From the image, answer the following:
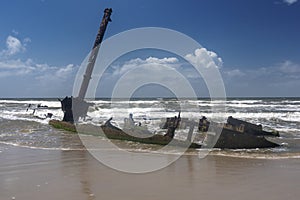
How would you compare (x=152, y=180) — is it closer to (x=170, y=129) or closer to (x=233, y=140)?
(x=170, y=129)

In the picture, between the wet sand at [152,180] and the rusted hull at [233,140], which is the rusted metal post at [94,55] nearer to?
the wet sand at [152,180]

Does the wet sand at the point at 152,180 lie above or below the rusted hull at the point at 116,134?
below

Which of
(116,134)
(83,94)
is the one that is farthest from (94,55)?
(116,134)

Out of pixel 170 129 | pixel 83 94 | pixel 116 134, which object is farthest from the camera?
pixel 83 94

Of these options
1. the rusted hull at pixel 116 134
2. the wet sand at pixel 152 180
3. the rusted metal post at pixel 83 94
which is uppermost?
the rusted metal post at pixel 83 94

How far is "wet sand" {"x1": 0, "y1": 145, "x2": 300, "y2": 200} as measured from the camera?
5.47 m

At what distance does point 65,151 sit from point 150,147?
3110 millimetres

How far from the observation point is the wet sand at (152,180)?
5469 mm

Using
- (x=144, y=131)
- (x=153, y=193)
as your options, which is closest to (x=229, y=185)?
(x=153, y=193)

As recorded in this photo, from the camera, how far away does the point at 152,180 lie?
6.47 metres

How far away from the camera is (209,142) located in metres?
11.7

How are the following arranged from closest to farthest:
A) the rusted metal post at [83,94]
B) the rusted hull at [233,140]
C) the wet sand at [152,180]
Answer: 1. the wet sand at [152,180]
2. the rusted hull at [233,140]
3. the rusted metal post at [83,94]

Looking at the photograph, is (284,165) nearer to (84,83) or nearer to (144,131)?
(144,131)

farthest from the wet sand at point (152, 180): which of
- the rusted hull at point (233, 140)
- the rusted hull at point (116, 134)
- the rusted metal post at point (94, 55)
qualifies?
the rusted metal post at point (94, 55)
